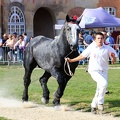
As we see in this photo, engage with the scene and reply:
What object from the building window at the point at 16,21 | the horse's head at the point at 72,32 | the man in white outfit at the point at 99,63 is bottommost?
the man in white outfit at the point at 99,63

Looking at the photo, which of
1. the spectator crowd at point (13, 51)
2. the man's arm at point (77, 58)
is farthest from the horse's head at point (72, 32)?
the spectator crowd at point (13, 51)

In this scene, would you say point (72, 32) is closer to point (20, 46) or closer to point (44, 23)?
point (20, 46)

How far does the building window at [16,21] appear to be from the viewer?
37000 mm

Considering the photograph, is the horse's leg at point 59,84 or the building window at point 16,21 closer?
the horse's leg at point 59,84

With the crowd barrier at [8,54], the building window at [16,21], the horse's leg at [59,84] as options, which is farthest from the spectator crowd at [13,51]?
the horse's leg at [59,84]

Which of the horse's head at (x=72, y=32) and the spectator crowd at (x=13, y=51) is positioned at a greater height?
the horse's head at (x=72, y=32)

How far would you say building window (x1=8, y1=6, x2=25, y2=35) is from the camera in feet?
121

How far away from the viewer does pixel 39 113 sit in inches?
397

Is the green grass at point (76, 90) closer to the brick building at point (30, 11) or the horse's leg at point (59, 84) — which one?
the horse's leg at point (59, 84)

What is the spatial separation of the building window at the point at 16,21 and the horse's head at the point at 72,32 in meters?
26.8

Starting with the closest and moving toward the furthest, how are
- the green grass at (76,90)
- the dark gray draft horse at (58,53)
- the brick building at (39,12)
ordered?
the dark gray draft horse at (58,53)
the green grass at (76,90)
the brick building at (39,12)

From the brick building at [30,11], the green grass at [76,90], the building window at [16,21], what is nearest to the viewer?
the green grass at [76,90]

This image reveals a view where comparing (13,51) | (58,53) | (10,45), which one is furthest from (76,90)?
(10,45)

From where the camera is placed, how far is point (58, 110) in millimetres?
10438
